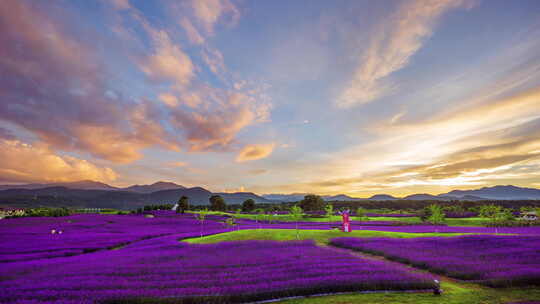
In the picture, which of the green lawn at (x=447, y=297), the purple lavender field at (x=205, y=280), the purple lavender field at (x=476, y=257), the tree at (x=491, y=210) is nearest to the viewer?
the purple lavender field at (x=205, y=280)

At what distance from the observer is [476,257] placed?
48.9ft

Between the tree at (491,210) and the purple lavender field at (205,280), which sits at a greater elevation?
the tree at (491,210)

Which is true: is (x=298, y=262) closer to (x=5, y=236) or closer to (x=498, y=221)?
(x=5, y=236)

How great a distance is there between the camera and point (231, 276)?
10.7 m

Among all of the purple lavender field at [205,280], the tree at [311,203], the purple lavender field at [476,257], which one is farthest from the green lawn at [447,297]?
the tree at [311,203]

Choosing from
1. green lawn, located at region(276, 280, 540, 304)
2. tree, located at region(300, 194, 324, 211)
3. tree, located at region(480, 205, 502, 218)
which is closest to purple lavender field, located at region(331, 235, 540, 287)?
green lawn, located at region(276, 280, 540, 304)

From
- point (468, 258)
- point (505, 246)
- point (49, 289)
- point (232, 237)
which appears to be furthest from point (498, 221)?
point (49, 289)

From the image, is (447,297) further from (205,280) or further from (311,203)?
(311,203)

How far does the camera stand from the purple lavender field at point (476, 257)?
1052 centimetres

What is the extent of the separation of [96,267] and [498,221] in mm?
58429

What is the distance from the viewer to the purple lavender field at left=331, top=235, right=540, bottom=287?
1052 cm

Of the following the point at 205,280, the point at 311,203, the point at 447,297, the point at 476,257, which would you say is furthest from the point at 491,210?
the point at 205,280

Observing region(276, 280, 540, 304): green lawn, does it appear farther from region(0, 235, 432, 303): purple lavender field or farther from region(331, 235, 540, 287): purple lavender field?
region(331, 235, 540, 287): purple lavender field

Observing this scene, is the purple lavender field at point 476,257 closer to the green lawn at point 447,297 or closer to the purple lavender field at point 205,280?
the green lawn at point 447,297
